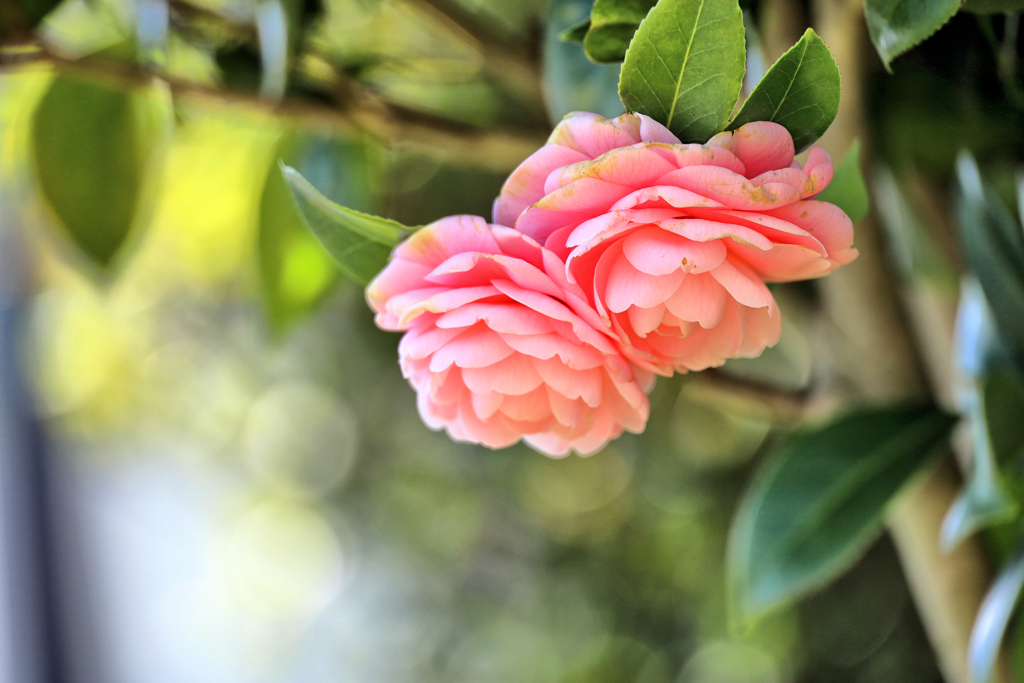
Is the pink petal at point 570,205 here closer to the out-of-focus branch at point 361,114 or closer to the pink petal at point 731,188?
the pink petal at point 731,188

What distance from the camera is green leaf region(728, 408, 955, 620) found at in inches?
12.4

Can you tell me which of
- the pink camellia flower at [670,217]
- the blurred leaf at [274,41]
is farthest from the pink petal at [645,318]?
the blurred leaf at [274,41]

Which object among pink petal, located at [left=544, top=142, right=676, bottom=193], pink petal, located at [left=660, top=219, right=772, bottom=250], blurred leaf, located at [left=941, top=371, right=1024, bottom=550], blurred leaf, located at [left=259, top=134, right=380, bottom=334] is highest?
pink petal, located at [left=544, top=142, right=676, bottom=193]

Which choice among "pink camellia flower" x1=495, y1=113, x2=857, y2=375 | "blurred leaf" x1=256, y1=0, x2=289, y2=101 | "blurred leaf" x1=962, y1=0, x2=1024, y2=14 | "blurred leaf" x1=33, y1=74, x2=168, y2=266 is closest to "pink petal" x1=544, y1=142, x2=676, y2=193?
"pink camellia flower" x1=495, y1=113, x2=857, y2=375

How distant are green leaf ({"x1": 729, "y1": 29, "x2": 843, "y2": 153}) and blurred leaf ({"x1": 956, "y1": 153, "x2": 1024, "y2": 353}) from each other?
15 cm

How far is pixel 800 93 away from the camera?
0.16 meters

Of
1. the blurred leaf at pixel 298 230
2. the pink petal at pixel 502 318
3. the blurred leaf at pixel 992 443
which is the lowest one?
the blurred leaf at pixel 992 443

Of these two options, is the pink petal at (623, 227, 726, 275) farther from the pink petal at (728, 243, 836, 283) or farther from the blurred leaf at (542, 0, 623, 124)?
the blurred leaf at (542, 0, 623, 124)

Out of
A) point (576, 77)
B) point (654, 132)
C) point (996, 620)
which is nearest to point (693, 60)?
point (654, 132)

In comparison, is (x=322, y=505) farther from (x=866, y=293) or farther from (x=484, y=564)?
(x=866, y=293)

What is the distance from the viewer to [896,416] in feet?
1.13

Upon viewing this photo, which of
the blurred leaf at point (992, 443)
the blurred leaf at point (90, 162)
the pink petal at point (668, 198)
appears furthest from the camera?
the blurred leaf at point (90, 162)

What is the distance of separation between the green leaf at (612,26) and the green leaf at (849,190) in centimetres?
6

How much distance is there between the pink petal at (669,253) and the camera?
152 millimetres
